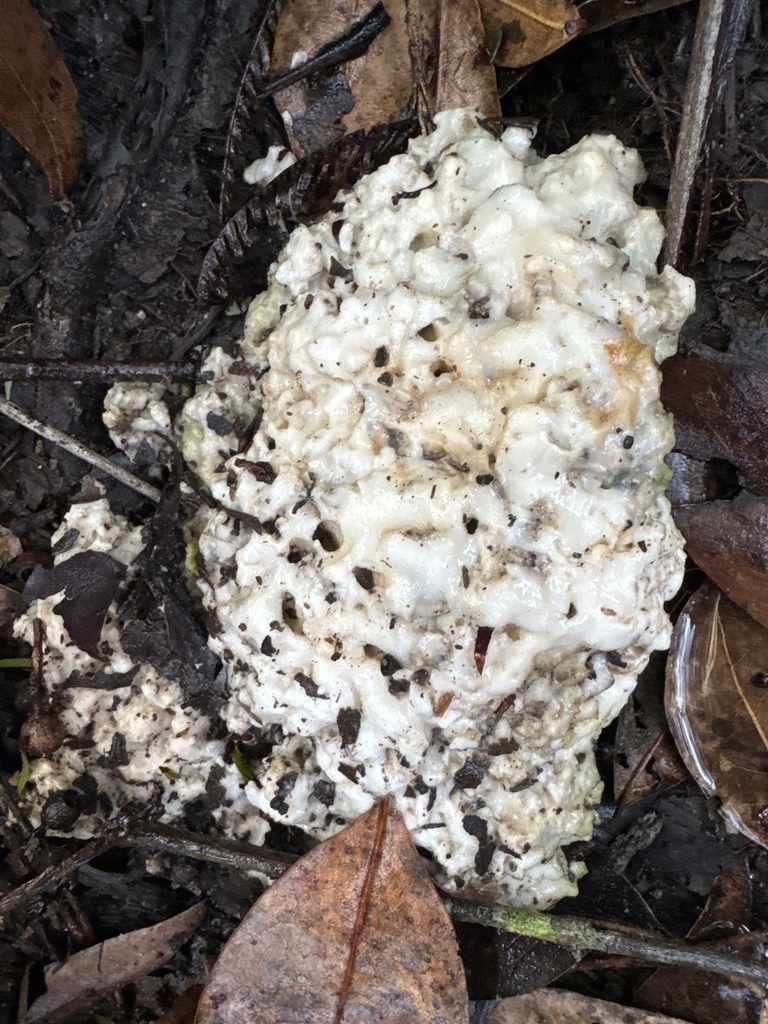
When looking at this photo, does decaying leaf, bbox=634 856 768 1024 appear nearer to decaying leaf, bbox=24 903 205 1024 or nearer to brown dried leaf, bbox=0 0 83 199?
decaying leaf, bbox=24 903 205 1024

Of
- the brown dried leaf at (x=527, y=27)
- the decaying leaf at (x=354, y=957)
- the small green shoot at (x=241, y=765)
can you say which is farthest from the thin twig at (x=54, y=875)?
the brown dried leaf at (x=527, y=27)

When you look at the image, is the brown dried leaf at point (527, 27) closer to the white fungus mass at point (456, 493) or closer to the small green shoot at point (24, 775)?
the white fungus mass at point (456, 493)

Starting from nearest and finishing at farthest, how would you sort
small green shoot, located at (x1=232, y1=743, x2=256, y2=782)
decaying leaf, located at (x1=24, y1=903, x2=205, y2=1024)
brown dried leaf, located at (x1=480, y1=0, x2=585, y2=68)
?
brown dried leaf, located at (x1=480, y1=0, x2=585, y2=68), small green shoot, located at (x1=232, y1=743, x2=256, y2=782), decaying leaf, located at (x1=24, y1=903, x2=205, y2=1024)

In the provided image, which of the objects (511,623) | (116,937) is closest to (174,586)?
(511,623)

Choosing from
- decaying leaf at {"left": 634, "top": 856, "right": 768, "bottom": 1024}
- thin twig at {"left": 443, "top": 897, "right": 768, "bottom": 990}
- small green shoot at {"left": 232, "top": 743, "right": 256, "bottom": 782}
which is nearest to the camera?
thin twig at {"left": 443, "top": 897, "right": 768, "bottom": 990}

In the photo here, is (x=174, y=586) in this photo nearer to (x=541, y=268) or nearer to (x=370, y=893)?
(x=370, y=893)

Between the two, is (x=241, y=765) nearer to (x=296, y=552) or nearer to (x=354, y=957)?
(x=354, y=957)

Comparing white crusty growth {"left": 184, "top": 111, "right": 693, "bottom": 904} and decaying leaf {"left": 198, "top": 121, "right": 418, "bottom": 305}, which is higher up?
decaying leaf {"left": 198, "top": 121, "right": 418, "bottom": 305}

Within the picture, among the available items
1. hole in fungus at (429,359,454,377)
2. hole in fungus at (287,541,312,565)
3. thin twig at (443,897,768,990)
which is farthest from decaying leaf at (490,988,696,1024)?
hole in fungus at (429,359,454,377)
